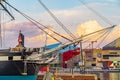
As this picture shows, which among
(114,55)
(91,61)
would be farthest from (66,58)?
(114,55)

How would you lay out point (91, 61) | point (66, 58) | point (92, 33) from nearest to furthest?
point (92, 33), point (66, 58), point (91, 61)

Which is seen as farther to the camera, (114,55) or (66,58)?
(114,55)

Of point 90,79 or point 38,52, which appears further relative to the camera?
point 90,79

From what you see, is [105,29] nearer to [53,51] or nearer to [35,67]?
[53,51]

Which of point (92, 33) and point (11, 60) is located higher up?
point (92, 33)

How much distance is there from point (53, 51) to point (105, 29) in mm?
7555

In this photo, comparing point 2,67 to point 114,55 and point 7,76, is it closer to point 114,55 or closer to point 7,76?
point 7,76

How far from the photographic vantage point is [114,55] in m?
168

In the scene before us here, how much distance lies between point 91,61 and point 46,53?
11150 centimetres

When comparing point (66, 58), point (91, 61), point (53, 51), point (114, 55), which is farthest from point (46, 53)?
point (114, 55)

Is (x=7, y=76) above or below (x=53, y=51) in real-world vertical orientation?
below

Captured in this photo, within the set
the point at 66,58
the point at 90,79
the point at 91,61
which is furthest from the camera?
the point at 91,61

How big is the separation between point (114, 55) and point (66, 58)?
6021 cm

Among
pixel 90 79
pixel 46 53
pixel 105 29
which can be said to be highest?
pixel 105 29
